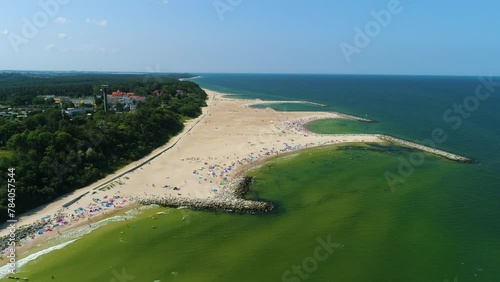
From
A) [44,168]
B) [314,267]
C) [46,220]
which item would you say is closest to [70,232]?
[46,220]

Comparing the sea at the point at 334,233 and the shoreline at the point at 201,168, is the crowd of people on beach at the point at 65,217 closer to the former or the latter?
the shoreline at the point at 201,168

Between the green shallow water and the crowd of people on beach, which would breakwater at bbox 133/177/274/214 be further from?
the crowd of people on beach

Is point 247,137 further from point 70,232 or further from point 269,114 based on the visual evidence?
point 70,232

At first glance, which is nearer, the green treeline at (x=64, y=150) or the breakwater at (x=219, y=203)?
the green treeline at (x=64, y=150)

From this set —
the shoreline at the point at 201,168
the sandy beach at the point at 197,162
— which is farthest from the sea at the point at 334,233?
the sandy beach at the point at 197,162

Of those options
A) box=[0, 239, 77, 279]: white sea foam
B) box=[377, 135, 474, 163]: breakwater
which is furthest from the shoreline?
box=[0, 239, 77, 279]: white sea foam

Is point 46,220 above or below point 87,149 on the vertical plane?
below

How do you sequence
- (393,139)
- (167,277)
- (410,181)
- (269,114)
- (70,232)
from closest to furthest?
(167,277)
(70,232)
(410,181)
(393,139)
(269,114)
